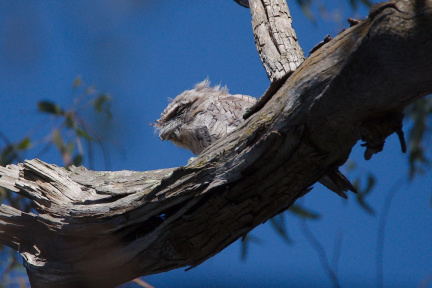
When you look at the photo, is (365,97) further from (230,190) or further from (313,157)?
(230,190)

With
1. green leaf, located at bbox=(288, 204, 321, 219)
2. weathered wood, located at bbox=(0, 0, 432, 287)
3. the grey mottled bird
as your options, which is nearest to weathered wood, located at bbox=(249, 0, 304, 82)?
the grey mottled bird

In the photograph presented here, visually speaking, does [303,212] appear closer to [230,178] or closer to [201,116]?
[201,116]

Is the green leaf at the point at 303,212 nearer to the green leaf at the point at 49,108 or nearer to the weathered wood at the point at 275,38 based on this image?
the weathered wood at the point at 275,38

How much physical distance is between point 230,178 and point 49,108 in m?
1.83

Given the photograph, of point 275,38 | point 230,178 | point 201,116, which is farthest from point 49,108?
point 230,178

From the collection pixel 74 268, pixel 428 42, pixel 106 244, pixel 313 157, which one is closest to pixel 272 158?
pixel 313 157

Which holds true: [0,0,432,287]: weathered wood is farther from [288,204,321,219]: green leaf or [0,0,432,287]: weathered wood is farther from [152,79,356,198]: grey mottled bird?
[288,204,321,219]: green leaf

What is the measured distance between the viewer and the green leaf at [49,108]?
116 inches

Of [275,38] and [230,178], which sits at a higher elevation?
[275,38]

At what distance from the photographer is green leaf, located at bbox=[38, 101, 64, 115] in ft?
9.63

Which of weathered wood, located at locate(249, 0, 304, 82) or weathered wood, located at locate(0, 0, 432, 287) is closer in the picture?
weathered wood, located at locate(0, 0, 432, 287)

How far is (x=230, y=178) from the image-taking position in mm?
1512

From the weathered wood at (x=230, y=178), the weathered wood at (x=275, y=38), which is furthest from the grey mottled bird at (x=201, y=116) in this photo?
the weathered wood at (x=230, y=178)

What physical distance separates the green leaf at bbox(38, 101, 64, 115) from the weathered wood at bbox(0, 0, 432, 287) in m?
1.05
